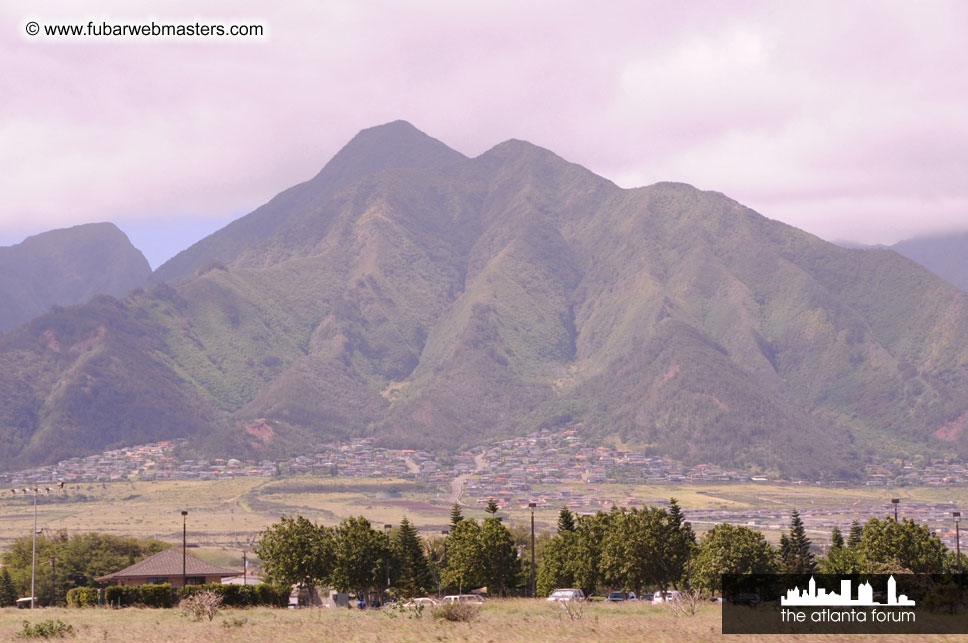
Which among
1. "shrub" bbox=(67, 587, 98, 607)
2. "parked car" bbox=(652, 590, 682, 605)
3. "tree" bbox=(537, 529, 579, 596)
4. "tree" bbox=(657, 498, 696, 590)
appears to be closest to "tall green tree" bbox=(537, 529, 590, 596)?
"tree" bbox=(537, 529, 579, 596)

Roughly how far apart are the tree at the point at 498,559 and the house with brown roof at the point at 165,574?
26.1 m

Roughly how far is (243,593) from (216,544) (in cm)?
10050

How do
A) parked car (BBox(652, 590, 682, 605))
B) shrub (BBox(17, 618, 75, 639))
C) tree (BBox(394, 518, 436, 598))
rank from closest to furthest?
shrub (BBox(17, 618, 75, 639)) → parked car (BBox(652, 590, 682, 605)) → tree (BBox(394, 518, 436, 598))

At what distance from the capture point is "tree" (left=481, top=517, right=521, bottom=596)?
84875 millimetres

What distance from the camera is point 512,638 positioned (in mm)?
39938

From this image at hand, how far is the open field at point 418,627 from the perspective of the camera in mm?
40281

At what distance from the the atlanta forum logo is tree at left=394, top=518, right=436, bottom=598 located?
4296 cm

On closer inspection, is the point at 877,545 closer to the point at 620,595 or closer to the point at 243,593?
the point at 620,595

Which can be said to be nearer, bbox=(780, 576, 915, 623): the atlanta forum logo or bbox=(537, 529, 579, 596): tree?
bbox=(780, 576, 915, 623): the atlanta forum logo

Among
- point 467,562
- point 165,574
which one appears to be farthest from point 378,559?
point 165,574

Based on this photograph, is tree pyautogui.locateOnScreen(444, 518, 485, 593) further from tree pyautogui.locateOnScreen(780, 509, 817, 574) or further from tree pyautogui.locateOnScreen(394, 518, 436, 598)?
tree pyautogui.locateOnScreen(780, 509, 817, 574)

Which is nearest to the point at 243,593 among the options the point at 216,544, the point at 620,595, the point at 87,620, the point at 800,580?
the point at 87,620

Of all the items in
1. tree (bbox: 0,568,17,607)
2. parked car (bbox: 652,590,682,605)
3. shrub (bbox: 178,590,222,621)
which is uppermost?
shrub (bbox: 178,590,222,621)

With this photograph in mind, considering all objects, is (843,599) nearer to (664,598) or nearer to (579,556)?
(664,598)
